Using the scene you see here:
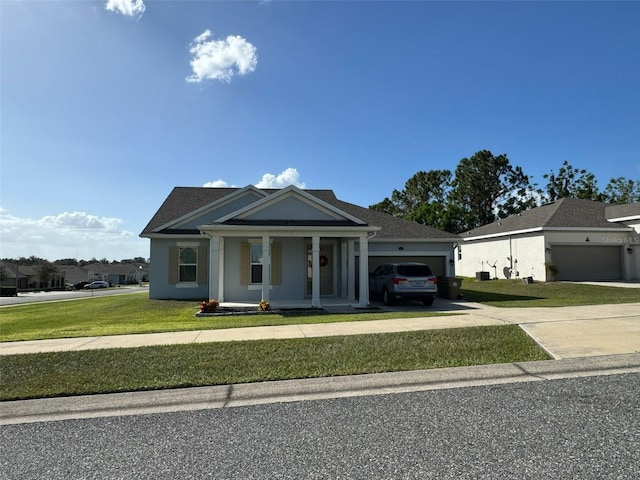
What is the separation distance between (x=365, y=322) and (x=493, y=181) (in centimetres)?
4465

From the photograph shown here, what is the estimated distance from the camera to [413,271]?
15.6 metres

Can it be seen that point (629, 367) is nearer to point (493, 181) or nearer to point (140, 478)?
point (140, 478)

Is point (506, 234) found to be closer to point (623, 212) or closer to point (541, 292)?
point (623, 212)

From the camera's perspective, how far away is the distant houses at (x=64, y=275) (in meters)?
72.2

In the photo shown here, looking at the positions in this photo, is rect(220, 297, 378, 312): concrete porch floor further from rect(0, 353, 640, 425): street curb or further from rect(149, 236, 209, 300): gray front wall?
rect(0, 353, 640, 425): street curb

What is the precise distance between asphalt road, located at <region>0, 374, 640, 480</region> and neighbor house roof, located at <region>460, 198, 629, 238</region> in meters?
23.4

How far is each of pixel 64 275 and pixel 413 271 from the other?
95654 mm

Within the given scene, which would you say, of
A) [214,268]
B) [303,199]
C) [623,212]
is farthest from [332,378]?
[623,212]

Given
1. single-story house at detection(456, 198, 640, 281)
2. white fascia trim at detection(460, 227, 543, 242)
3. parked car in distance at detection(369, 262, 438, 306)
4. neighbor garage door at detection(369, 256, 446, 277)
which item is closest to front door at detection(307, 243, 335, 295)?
neighbor garage door at detection(369, 256, 446, 277)

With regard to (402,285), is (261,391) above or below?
below

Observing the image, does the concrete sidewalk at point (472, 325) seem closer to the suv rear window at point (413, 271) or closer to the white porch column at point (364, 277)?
the suv rear window at point (413, 271)

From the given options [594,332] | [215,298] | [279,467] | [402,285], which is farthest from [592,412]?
[215,298]

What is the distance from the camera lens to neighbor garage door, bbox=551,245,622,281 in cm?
2578

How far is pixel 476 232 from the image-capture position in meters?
33.6
